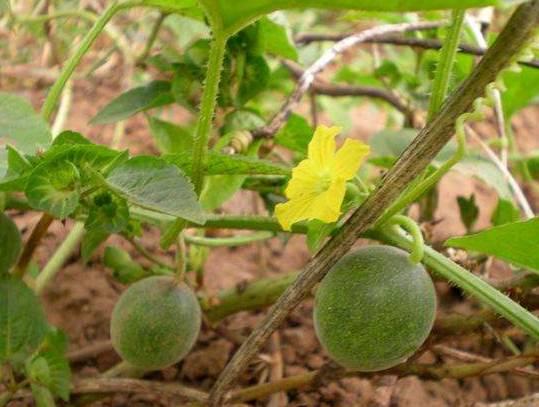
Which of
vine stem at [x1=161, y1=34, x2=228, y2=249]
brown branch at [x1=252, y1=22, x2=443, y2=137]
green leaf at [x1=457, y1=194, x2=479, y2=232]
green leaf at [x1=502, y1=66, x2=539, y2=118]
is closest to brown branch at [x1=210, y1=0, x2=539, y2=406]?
vine stem at [x1=161, y1=34, x2=228, y2=249]

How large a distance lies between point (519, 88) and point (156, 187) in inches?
36.3

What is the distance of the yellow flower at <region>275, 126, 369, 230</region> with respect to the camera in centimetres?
80

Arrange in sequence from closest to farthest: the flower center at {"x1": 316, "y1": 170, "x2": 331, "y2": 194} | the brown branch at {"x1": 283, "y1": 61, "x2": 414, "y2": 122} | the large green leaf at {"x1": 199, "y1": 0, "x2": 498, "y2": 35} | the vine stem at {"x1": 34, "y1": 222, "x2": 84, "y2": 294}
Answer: the large green leaf at {"x1": 199, "y1": 0, "x2": 498, "y2": 35} < the flower center at {"x1": 316, "y1": 170, "x2": 331, "y2": 194} < the vine stem at {"x1": 34, "y1": 222, "x2": 84, "y2": 294} < the brown branch at {"x1": 283, "y1": 61, "x2": 414, "y2": 122}

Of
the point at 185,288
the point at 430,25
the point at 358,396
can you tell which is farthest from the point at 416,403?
the point at 430,25

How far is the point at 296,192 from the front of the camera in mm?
825

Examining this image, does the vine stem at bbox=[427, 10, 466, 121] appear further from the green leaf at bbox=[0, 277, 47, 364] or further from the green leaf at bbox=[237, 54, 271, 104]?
the green leaf at bbox=[0, 277, 47, 364]

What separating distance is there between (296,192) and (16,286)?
43 cm

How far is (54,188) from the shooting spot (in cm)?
82

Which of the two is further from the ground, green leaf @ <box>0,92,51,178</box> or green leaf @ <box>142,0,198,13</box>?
green leaf @ <box>142,0,198,13</box>

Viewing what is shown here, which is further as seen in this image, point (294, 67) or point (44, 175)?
point (294, 67)

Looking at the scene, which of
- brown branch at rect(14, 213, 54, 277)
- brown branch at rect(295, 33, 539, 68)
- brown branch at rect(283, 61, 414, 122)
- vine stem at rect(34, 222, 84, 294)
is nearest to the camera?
brown branch at rect(14, 213, 54, 277)

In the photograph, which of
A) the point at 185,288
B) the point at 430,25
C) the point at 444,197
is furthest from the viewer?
the point at 444,197

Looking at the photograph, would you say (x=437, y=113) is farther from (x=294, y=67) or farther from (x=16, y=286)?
(x=294, y=67)

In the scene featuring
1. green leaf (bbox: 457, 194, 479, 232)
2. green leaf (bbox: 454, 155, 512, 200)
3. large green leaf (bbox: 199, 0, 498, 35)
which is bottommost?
green leaf (bbox: 457, 194, 479, 232)
